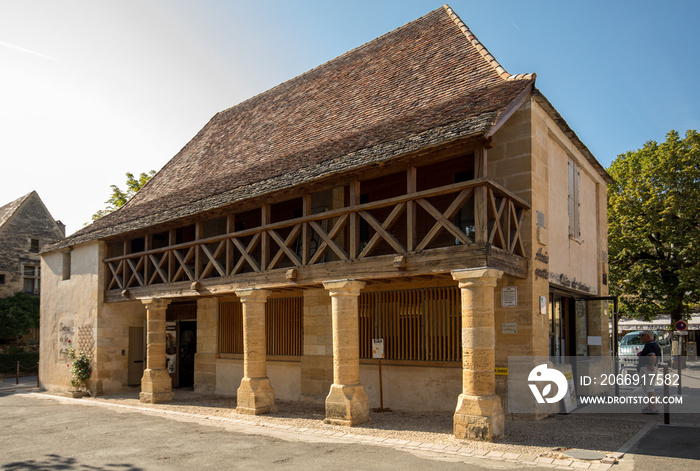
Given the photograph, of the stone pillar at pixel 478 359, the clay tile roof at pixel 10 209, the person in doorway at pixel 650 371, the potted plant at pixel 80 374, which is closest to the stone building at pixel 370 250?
the stone pillar at pixel 478 359

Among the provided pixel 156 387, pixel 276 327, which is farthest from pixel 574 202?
pixel 156 387

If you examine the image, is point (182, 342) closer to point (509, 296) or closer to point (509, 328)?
point (509, 328)

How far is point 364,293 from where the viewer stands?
477 inches

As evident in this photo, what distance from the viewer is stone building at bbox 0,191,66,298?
31156 mm

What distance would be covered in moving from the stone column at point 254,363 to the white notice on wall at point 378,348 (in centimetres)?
229

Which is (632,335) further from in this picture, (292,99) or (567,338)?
(292,99)

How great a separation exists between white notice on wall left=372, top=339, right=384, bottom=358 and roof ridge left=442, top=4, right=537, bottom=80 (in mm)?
5404

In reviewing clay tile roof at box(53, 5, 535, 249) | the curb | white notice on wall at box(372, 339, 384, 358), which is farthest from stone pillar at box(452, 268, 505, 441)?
white notice on wall at box(372, 339, 384, 358)

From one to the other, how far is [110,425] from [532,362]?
7.62m

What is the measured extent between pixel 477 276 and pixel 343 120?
6.31 m

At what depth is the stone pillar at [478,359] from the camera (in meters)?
8.04

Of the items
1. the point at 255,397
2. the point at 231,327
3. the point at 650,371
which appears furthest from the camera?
the point at 231,327

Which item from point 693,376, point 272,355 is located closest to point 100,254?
point 272,355

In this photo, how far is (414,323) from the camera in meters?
11.3
